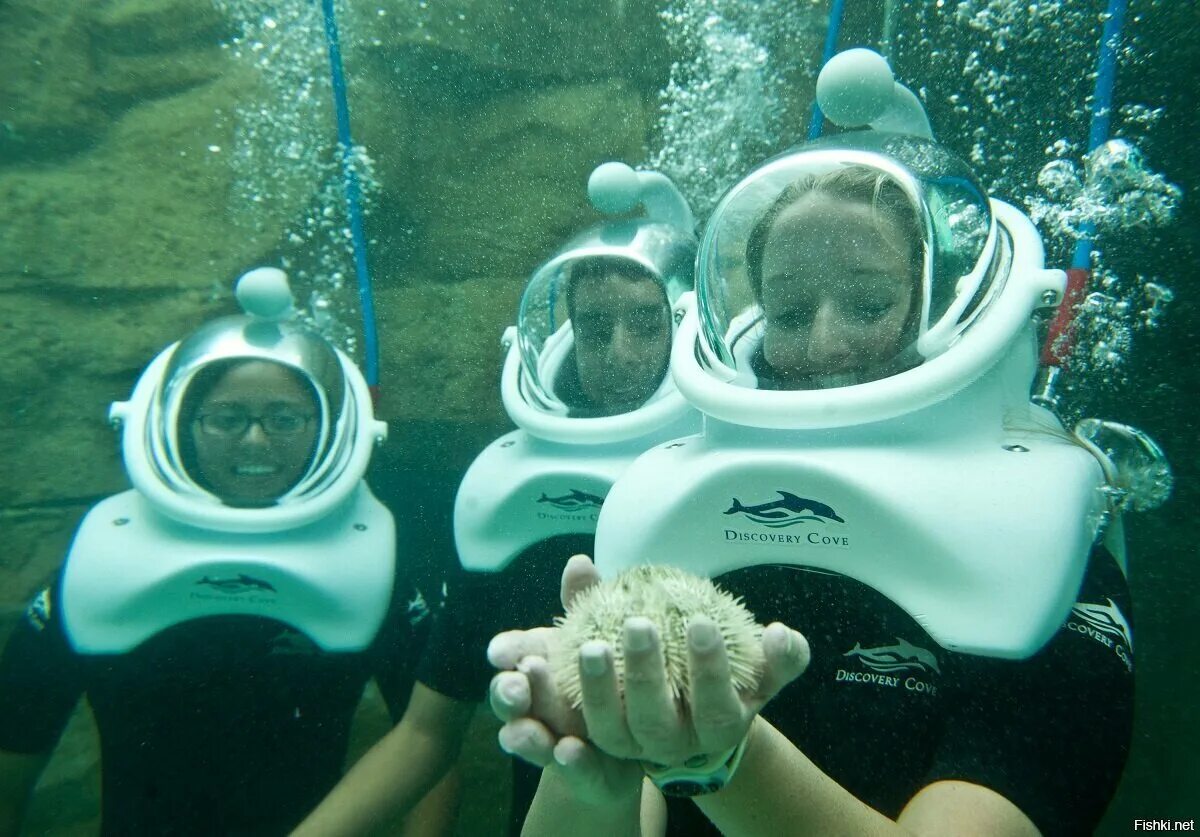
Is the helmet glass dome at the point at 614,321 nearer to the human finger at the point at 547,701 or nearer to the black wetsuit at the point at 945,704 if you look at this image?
the black wetsuit at the point at 945,704

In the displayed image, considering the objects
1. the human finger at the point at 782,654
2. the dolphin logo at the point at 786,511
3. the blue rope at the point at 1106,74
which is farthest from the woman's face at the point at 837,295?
the blue rope at the point at 1106,74

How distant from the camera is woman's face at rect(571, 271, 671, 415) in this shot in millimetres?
2535

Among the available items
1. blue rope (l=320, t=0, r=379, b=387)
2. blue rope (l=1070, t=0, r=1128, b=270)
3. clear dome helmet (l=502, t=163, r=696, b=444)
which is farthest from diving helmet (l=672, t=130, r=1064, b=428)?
blue rope (l=320, t=0, r=379, b=387)

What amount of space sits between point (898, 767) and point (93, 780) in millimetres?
6122

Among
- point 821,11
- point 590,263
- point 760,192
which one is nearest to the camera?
point 760,192

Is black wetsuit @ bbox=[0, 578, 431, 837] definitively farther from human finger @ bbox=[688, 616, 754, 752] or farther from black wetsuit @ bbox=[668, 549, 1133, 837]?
human finger @ bbox=[688, 616, 754, 752]

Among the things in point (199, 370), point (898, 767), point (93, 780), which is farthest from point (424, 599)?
point (93, 780)

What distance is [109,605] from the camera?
2531 millimetres

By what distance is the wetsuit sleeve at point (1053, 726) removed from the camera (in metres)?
1.22

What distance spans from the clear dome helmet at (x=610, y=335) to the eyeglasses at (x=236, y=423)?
1016 millimetres

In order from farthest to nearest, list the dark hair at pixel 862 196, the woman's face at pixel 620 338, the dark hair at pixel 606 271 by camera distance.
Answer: the dark hair at pixel 606 271, the woman's face at pixel 620 338, the dark hair at pixel 862 196

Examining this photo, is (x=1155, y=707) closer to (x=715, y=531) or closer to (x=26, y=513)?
(x=715, y=531)

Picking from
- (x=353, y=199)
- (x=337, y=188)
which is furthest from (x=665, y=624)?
(x=337, y=188)

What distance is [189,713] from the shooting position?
2785mm
